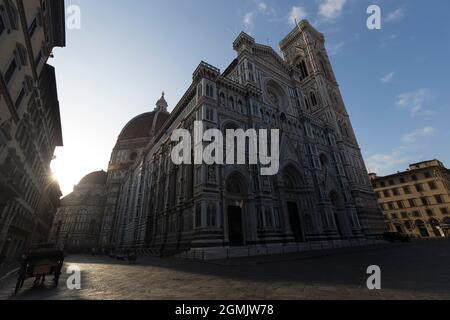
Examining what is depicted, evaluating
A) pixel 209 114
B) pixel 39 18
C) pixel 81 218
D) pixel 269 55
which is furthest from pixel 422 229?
pixel 81 218

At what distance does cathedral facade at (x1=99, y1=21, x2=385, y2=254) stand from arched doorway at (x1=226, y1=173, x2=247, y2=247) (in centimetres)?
9

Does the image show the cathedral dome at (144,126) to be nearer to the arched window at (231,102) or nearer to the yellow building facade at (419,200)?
the arched window at (231,102)

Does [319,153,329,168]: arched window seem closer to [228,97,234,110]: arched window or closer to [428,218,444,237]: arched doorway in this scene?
[228,97,234,110]: arched window

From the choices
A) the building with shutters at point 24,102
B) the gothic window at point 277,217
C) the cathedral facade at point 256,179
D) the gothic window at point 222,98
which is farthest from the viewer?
the gothic window at point 222,98

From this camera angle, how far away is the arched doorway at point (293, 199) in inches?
880

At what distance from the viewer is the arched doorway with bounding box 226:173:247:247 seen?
57.4 ft

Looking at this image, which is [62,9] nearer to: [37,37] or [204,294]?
[37,37]

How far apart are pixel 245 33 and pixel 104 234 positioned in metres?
47.6

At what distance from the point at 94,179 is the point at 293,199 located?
5587 cm

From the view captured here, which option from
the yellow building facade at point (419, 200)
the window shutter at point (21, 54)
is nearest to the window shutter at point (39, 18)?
the window shutter at point (21, 54)

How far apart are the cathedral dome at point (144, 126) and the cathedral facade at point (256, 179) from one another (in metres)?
A: 18.1

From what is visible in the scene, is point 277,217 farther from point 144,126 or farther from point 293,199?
point 144,126

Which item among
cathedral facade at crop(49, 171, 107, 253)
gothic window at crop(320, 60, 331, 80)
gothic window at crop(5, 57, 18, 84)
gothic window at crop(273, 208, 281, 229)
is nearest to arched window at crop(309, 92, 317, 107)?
gothic window at crop(320, 60, 331, 80)
